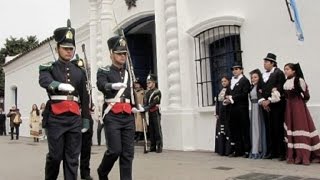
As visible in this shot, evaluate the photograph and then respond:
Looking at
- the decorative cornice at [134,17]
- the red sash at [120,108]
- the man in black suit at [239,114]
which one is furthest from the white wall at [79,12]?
the red sash at [120,108]

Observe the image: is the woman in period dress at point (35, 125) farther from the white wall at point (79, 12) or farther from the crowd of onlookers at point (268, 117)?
the crowd of onlookers at point (268, 117)

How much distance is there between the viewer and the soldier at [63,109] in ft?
18.4

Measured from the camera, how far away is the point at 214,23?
1091 cm

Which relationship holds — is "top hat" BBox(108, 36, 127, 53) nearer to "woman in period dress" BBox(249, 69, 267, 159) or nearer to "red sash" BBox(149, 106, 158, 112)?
"woman in period dress" BBox(249, 69, 267, 159)

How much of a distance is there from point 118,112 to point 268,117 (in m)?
3.74

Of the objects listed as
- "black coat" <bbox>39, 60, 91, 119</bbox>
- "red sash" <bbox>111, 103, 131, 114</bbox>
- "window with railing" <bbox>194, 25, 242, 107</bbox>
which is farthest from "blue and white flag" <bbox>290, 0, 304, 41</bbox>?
"black coat" <bbox>39, 60, 91, 119</bbox>

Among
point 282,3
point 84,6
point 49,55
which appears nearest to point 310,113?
point 282,3

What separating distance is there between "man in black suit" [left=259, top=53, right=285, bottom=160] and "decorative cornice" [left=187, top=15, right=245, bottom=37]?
168 centimetres

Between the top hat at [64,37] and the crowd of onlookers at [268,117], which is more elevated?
the top hat at [64,37]

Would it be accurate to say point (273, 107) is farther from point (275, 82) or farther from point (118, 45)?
point (118, 45)

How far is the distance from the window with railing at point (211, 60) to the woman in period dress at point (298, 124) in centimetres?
267

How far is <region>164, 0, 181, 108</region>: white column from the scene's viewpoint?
11.9m

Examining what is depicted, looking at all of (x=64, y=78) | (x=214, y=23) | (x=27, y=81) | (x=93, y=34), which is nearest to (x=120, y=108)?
(x=64, y=78)

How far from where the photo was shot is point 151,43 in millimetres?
16125
